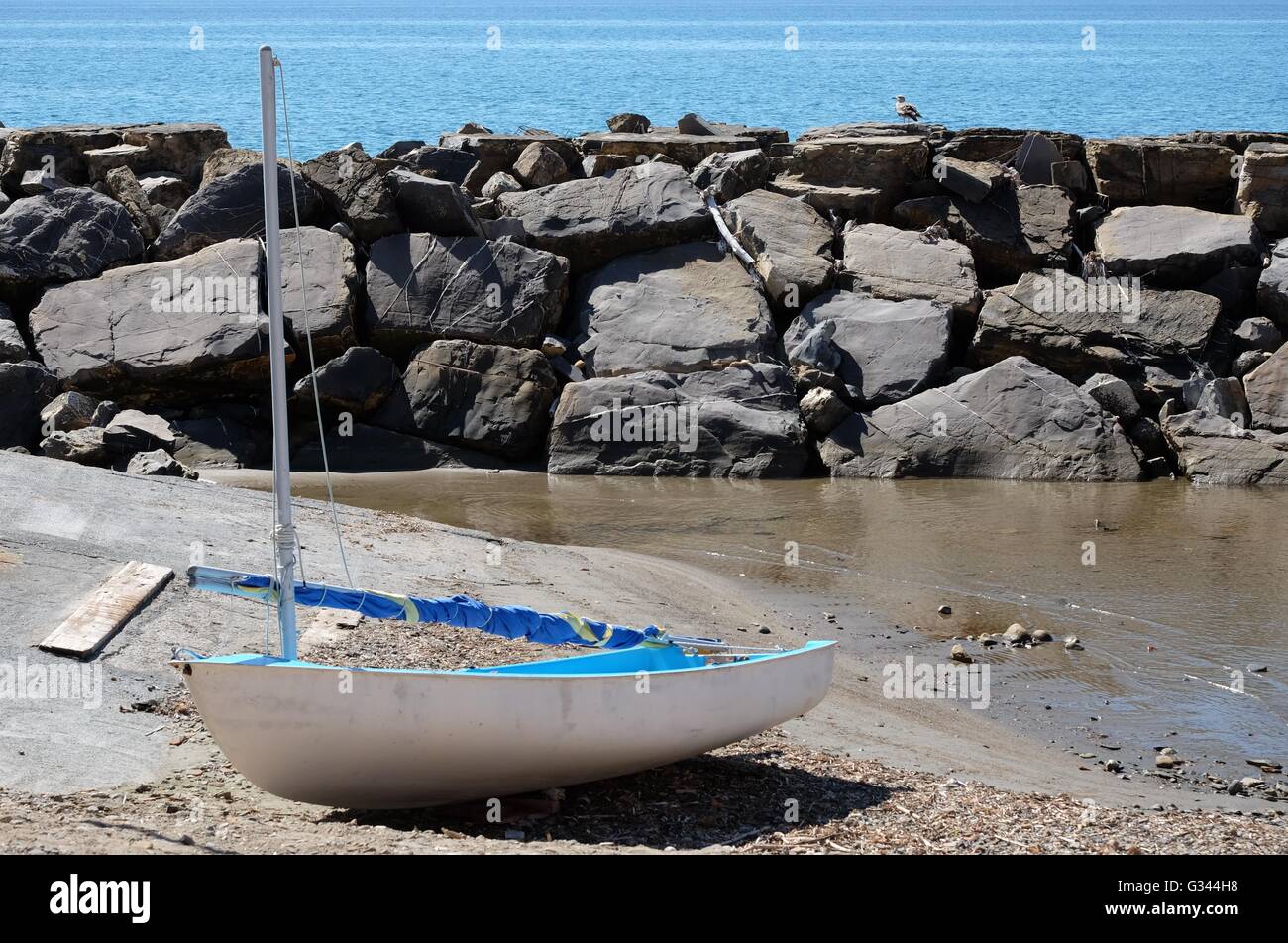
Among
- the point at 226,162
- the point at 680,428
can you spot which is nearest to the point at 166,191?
the point at 226,162

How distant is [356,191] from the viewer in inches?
809

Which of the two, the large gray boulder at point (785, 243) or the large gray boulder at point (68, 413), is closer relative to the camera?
the large gray boulder at point (68, 413)

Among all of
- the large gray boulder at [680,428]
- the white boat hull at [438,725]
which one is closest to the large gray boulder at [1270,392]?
the large gray boulder at [680,428]

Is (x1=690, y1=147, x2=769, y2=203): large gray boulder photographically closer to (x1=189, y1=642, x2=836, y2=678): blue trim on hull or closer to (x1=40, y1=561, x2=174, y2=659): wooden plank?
(x1=40, y1=561, x2=174, y2=659): wooden plank

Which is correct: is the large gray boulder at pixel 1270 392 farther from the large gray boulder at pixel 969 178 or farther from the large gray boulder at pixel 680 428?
the large gray boulder at pixel 680 428

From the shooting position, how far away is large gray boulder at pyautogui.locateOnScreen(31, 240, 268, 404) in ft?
61.3

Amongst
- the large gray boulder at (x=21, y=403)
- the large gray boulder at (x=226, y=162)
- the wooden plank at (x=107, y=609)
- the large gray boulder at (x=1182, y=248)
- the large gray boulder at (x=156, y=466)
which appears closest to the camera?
the wooden plank at (x=107, y=609)

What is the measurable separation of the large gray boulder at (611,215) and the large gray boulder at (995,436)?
443 cm

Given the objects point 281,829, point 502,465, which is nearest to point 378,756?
point 281,829

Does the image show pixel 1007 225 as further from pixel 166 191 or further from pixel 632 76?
pixel 632 76

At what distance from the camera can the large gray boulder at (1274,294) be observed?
67.3 feet

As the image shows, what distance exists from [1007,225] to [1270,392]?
468cm

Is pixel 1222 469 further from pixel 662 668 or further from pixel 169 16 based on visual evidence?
pixel 169 16

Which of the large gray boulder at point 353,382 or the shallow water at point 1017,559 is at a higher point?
the large gray boulder at point 353,382
